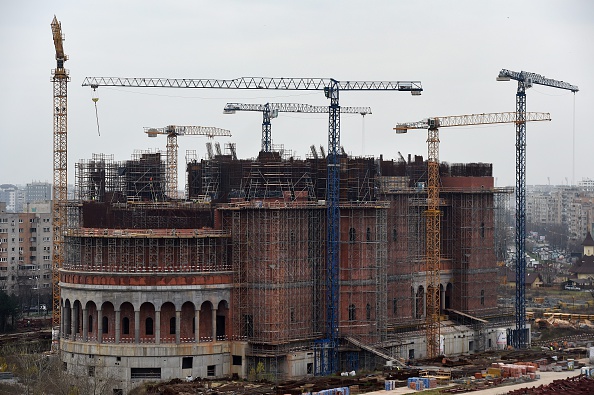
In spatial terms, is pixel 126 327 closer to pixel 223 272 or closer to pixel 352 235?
pixel 223 272

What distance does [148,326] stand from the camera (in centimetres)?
12950

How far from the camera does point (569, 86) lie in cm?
17750

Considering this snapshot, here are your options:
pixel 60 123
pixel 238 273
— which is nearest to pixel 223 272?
pixel 238 273

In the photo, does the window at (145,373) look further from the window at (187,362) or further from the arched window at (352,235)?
the arched window at (352,235)

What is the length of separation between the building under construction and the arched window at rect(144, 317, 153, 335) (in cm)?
9

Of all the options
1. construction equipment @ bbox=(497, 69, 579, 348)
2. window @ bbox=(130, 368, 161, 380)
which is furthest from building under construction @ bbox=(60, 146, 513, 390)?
construction equipment @ bbox=(497, 69, 579, 348)

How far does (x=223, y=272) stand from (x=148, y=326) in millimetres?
8548

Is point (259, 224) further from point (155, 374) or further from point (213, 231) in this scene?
point (155, 374)

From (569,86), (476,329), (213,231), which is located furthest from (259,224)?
(569,86)

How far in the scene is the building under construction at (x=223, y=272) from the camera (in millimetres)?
128375

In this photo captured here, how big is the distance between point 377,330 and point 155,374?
77.9 ft

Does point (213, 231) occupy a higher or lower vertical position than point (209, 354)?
higher

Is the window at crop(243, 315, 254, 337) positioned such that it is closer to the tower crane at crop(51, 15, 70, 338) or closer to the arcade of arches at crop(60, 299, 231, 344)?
the arcade of arches at crop(60, 299, 231, 344)

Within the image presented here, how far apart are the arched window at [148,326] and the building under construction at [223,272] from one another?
0.09 metres
